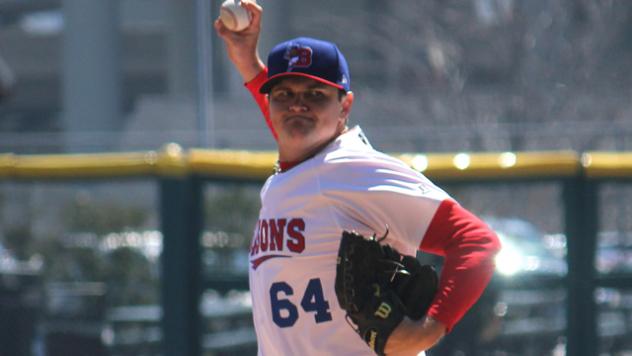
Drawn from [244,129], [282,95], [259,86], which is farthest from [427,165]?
[244,129]

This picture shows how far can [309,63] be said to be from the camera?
3018 mm

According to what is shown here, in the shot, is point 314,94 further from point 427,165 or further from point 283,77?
point 427,165

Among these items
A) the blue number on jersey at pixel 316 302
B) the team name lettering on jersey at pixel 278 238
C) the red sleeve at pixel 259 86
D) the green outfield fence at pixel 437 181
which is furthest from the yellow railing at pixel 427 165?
the blue number on jersey at pixel 316 302

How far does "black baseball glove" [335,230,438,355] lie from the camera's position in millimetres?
2656

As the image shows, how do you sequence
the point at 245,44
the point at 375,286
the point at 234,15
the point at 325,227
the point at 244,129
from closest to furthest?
the point at 375,286 → the point at 325,227 → the point at 234,15 → the point at 245,44 → the point at 244,129

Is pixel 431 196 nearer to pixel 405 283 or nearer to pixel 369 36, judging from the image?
pixel 405 283

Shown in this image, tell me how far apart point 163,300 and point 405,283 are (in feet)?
12.1

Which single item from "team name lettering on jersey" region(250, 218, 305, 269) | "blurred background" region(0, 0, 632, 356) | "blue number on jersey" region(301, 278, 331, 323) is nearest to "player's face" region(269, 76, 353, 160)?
"team name lettering on jersey" region(250, 218, 305, 269)

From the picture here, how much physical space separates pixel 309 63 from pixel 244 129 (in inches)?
937

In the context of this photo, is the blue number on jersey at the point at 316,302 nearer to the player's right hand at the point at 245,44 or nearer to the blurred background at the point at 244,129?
the player's right hand at the point at 245,44

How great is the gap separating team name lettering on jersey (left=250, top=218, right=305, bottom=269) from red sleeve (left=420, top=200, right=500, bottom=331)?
1.14ft

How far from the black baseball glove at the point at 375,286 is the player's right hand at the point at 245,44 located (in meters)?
1.08

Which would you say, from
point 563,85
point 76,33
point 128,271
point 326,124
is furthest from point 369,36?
point 326,124

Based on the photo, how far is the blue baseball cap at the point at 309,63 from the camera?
301 centimetres
